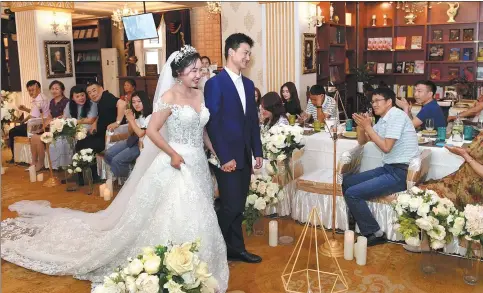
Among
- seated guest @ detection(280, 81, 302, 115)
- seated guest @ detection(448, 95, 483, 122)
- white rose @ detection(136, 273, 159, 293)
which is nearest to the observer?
white rose @ detection(136, 273, 159, 293)

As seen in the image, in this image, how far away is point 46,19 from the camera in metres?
8.92

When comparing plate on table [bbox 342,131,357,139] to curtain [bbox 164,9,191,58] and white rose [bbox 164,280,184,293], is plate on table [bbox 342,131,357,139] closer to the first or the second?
white rose [bbox 164,280,184,293]

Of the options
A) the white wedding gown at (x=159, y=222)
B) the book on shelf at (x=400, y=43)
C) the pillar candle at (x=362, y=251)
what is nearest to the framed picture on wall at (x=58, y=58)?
the white wedding gown at (x=159, y=222)

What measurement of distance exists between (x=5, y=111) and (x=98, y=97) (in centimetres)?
196

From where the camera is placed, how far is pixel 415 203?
319 cm

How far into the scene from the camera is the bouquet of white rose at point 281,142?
4145 millimetres

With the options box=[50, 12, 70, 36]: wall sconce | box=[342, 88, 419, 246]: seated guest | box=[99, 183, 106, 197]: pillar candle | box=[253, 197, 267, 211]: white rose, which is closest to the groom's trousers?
box=[253, 197, 267, 211]: white rose

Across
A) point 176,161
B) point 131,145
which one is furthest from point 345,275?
point 131,145

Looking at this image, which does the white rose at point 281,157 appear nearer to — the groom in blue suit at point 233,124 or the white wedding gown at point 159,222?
the groom in blue suit at point 233,124

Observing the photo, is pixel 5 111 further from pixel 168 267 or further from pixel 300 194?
pixel 168 267

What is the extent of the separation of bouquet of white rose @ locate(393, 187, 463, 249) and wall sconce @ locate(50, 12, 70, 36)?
791 cm

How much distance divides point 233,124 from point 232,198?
1.78 feet

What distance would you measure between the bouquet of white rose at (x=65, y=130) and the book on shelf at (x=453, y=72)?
22.0ft

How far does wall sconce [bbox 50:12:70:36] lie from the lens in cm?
902
